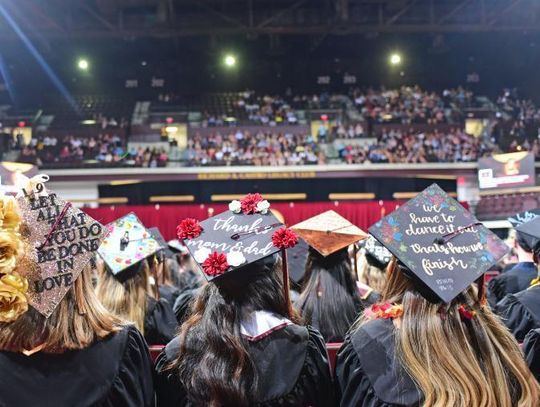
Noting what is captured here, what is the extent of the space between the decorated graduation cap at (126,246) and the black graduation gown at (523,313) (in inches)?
94.4

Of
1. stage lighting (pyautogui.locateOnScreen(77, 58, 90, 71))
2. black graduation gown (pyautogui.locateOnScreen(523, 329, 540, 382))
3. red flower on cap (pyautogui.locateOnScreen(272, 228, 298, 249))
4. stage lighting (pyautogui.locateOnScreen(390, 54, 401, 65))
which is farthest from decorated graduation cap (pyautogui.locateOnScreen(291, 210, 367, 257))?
stage lighting (pyautogui.locateOnScreen(77, 58, 90, 71))

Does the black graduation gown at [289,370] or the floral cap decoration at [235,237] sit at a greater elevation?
the floral cap decoration at [235,237]

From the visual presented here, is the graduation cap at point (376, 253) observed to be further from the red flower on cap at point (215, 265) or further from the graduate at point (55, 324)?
the graduate at point (55, 324)

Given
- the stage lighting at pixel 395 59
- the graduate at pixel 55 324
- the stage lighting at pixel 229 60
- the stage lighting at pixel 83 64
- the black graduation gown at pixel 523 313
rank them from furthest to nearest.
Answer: the stage lighting at pixel 395 59 → the stage lighting at pixel 83 64 → the stage lighting at pixel 229 60 → the black graduation gown at pixel 523 313 → the graduate at pixel 55 324

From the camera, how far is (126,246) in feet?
12.6

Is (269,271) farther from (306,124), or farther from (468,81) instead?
(468,81)

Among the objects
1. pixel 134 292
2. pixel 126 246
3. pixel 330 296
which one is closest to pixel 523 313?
pixel 330 296

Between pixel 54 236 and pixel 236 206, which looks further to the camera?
pixel 236 206

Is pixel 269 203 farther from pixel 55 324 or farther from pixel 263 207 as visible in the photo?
pixel 55 324

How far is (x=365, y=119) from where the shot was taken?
73.4 feet

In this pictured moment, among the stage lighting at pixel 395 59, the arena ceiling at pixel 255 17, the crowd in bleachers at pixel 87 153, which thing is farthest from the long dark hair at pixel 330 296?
the stage lighting at pixel 395 59

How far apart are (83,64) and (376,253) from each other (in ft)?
81.0

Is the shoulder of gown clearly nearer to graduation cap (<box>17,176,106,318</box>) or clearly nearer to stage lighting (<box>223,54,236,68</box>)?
graduation cap (<box>17,176,106,318</box>)

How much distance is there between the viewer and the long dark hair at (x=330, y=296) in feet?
11.2
